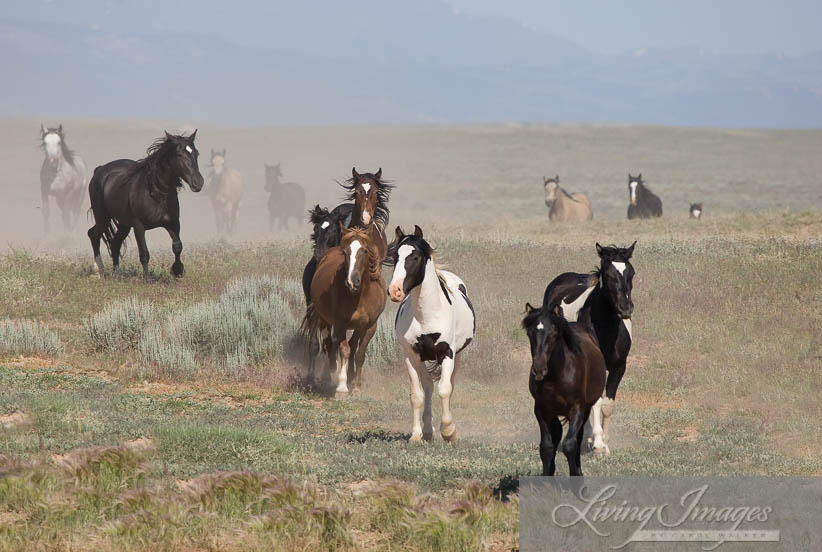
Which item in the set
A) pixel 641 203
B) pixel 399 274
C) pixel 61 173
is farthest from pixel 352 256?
pixel 61 173

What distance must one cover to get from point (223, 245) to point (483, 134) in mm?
73170

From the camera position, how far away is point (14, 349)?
1553cm

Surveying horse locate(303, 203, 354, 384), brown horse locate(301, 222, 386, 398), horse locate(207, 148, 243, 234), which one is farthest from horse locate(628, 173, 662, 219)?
brown horse locate(301, 222, 386, 398)

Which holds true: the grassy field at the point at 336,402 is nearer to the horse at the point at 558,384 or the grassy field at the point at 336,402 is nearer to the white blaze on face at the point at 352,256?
the horse at the point at 558,384

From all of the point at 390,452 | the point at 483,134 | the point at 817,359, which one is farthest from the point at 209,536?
the point at 483,134

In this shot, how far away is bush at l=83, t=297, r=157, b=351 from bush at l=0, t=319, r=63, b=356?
22.4 inches

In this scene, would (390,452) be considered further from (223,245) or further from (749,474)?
(223,245)

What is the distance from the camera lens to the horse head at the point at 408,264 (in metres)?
10.3

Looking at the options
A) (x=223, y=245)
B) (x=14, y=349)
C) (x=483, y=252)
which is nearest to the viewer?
(x=14, y=349)

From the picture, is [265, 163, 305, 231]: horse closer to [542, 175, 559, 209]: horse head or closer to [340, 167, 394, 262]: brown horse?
[542, 175, 559, 209]: horse head

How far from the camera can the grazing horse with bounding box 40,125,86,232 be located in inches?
1286

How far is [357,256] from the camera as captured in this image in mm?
13133

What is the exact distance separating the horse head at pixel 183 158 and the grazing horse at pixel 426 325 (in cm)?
899

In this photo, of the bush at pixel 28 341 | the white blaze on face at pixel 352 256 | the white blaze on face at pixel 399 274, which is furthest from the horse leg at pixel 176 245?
the white blaze on face at pixel 399 274
